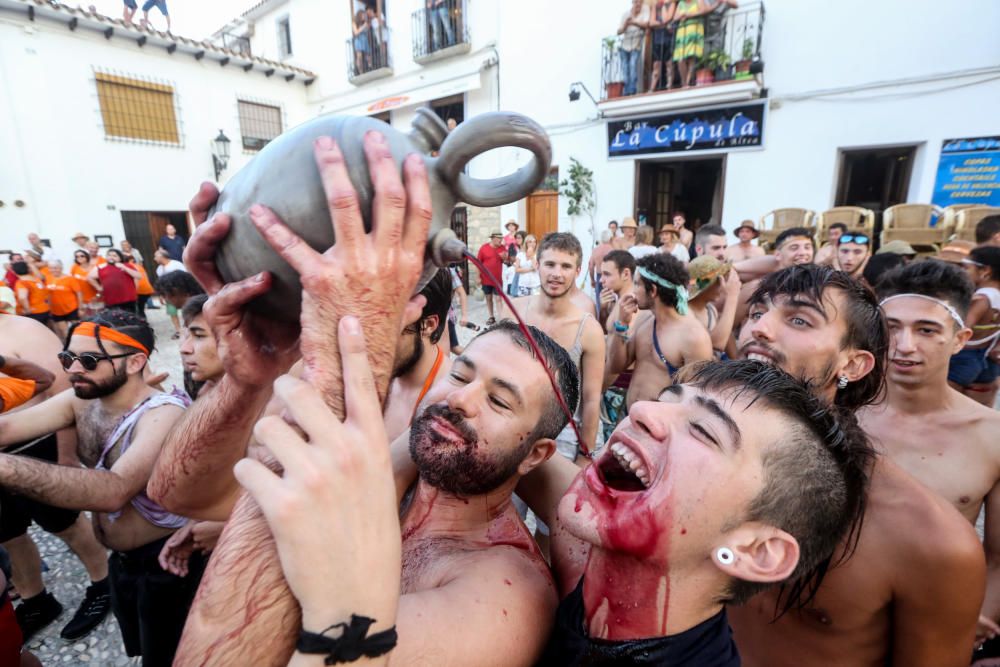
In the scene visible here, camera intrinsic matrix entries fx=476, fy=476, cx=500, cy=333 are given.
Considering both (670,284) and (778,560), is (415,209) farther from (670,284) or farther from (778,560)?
(670,284)

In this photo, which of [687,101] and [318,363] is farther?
[687,101]

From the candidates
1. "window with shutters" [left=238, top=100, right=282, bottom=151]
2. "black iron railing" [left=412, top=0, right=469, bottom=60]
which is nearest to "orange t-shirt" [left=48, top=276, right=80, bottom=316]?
"window with shutters" [left=238, top=100, right=282, bottom=151]

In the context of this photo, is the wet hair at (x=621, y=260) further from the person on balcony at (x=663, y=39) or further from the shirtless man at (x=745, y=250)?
the person on balcony at (x=663, y=39)

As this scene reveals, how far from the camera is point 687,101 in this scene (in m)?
10.7

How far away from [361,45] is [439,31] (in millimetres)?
3434

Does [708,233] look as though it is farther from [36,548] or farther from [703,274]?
[36,548]

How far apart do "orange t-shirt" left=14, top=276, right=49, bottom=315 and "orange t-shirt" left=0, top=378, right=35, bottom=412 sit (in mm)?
5893

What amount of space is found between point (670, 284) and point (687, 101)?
9.05 metres

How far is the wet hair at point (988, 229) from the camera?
196 inches

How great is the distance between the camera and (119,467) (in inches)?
88.2

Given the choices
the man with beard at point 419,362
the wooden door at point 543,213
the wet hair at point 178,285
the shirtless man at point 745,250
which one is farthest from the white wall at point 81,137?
the shirtless man at point 745,250

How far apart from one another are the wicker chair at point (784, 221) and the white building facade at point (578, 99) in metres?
0.74

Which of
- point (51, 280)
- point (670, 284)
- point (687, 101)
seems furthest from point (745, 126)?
point (51, 280)

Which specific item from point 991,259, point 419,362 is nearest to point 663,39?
point 991,259
